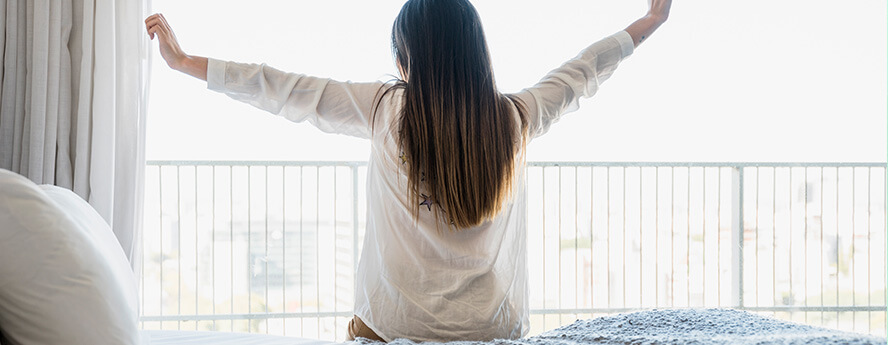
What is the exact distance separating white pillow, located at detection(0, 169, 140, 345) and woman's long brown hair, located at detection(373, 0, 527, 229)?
58 centimetres

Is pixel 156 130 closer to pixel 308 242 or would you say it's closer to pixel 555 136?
pixel 308 242

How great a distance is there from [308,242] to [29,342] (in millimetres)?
2102

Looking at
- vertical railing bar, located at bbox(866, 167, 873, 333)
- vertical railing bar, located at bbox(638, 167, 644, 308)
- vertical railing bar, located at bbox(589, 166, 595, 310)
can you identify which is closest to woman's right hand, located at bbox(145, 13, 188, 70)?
vertical railing bar, located at bbox(589, 166, 595, 310)

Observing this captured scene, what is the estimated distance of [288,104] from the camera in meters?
1.29

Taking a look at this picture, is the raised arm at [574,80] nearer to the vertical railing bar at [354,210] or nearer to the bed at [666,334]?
the bed at [666,334]

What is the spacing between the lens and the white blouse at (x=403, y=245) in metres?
1.25

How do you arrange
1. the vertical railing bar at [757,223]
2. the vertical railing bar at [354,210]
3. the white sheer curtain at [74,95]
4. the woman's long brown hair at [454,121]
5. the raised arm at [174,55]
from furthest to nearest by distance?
the vertical railing bar at [757,223], the vertical railing bar at [354,210], the white sheer curtain at [74,95], the raised arm at [174,55], the woman's long brown hair at [454,121]

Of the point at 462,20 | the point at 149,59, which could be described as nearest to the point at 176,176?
the point at 149,59

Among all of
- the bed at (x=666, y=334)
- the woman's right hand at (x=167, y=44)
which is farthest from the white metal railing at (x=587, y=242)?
the bed at (x=666, y=334)

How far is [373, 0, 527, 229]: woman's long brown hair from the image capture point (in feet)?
3.92

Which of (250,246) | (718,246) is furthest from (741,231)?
(250,246)

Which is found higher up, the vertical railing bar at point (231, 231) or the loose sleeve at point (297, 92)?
the loose sleeve at point (297, 92)

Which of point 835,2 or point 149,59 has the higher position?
point 835,2

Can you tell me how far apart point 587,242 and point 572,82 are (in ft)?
6.58
